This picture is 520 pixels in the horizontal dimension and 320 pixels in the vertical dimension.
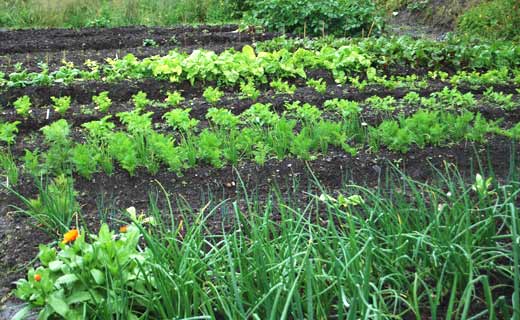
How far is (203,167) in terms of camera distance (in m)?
4.27

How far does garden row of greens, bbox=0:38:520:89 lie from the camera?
6.63 metres

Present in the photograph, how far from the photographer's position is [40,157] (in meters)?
4.54

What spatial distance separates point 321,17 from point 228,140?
261 inches

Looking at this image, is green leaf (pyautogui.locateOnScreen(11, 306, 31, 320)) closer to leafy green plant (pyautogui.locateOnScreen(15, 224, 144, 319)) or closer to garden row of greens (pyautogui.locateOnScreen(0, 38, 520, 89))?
leafy green plant (pyautogui.locateOnScreen(15, 224, 144, 319))

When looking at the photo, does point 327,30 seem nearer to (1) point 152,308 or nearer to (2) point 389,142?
(2) point 389,142

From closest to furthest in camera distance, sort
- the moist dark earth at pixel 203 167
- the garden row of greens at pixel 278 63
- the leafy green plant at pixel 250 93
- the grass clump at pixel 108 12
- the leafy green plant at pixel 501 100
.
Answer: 1. the moist dark earth at pixel 203 167
2. the leafy green plant at pixel 501 100
3. the leafy green plant at pixel 250 93
4. the garden row of greens at pixel 278 63
5. the grass clump at pixel 108 12

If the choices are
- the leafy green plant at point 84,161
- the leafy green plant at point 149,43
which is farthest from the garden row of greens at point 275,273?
the leafy green plant at point 149,43

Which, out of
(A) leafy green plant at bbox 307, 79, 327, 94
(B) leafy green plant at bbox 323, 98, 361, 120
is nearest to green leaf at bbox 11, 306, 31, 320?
(B) leafy green plant at bbox 323, 98, 361, 120

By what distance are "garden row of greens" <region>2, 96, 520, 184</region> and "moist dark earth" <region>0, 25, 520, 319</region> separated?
0.08 m

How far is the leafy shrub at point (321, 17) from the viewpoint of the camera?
1070 cm

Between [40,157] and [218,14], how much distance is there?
9.63m

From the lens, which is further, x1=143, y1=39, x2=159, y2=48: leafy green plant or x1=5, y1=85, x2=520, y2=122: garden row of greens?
x1=143, y1=39, x2=159, y2=48: leafy green plant

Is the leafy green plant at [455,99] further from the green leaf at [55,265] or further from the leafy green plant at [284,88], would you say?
the green leaf at [55,265]

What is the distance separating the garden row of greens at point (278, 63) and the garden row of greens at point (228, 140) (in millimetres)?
1736
